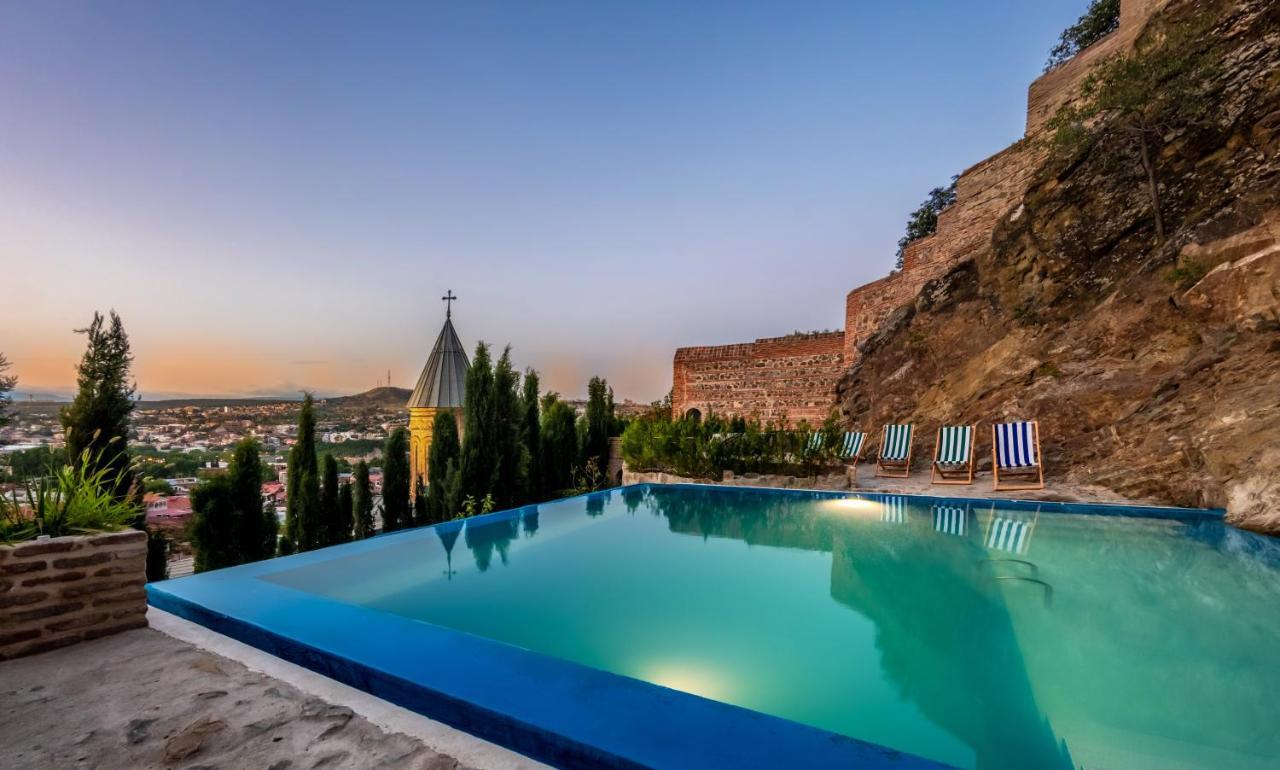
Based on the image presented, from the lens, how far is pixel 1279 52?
23.2 ft

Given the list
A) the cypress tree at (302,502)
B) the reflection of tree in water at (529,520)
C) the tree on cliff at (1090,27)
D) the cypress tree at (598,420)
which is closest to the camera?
the reflection of tree in water at (529,520)

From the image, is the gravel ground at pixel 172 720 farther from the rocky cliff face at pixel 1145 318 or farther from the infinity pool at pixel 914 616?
the rocky cliff face at pixel 1145 318

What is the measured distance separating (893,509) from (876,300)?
841 cm

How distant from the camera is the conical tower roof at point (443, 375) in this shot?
44.0 ft

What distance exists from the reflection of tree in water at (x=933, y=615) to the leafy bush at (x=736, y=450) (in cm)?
171

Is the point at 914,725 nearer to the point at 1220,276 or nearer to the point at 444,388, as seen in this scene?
the point at 1220,276

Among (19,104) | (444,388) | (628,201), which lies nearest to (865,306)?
(628,201)

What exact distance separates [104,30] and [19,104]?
1.40 meters

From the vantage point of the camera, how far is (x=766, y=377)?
552 inches

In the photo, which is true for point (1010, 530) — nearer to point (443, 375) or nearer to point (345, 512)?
point (345, 512)

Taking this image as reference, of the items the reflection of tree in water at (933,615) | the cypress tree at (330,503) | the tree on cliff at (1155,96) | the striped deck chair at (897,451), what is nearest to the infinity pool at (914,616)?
the reflection of tree in water at (933,615)

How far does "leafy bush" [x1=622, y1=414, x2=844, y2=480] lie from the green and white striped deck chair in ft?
7.43

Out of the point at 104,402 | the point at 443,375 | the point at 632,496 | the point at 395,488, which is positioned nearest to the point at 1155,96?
the point at 632,496

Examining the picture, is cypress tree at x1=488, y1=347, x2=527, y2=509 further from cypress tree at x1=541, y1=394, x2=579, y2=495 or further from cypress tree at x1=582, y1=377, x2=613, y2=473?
cypress tree at x1=582, y1=377, x2=613, y2=473
